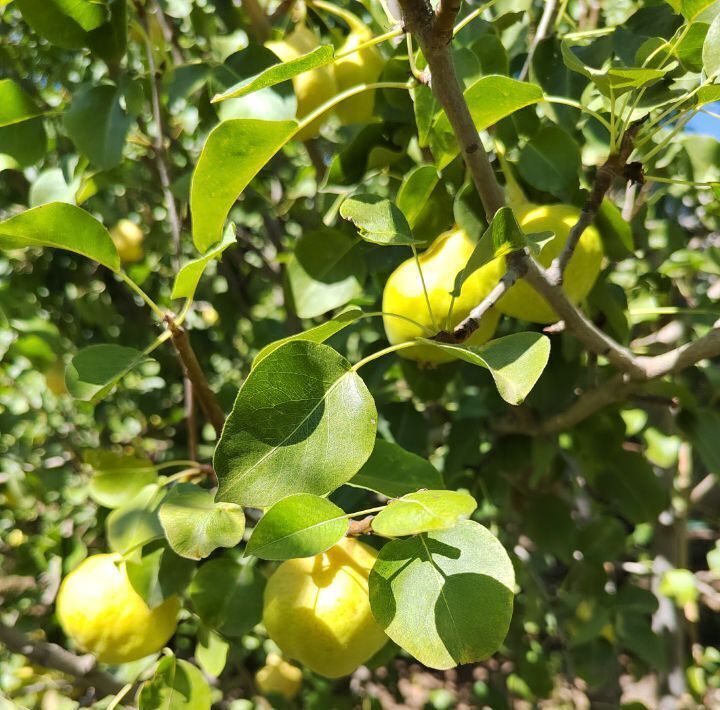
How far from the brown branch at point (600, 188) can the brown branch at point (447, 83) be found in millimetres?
70

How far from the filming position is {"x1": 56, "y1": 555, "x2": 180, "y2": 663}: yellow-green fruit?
811 mm

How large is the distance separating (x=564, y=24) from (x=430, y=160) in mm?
626

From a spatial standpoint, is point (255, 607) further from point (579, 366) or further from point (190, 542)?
point (579, 366)

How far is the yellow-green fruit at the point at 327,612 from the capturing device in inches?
25.7

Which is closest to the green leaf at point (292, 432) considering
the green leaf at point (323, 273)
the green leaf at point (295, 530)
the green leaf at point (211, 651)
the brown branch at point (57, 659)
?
the green leaf at point (295, 530)

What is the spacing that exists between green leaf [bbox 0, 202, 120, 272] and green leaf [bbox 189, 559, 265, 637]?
0.38 m

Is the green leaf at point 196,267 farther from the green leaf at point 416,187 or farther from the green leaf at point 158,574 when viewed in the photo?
the green leaf at point 158,574

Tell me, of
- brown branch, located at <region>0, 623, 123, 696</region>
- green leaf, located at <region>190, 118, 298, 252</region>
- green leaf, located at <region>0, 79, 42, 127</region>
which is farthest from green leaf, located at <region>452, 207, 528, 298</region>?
brown branch, located at <region>0, 623, 123, 696</region>

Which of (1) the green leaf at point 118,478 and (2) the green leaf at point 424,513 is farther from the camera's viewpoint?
(1) the green leaf at point 118,478

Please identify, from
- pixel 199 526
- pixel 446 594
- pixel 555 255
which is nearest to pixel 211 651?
pixel 199 526

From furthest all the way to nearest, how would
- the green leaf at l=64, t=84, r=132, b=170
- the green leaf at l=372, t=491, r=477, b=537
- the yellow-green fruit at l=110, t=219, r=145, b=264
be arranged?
the yellow-green fruit at l=110, t=219, r=145, b=264, the green leaf at l=64, t=84, r=132, b=170, the green leaf at l=372, t=491, r=477, b=537

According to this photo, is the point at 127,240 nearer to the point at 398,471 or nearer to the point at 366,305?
the point at 366,305

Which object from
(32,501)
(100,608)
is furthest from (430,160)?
(32,501)

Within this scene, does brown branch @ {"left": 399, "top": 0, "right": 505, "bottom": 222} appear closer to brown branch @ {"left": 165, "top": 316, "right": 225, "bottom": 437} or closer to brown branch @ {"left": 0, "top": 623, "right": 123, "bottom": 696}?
brown branch @ {"left": 165, "top": 316, "right": 225, "bottom": 437}
